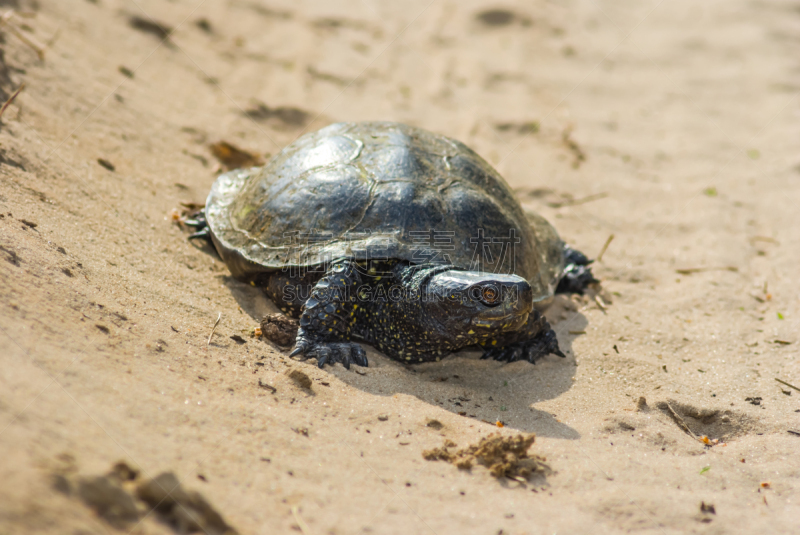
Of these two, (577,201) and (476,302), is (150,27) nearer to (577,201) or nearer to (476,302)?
(577,201)

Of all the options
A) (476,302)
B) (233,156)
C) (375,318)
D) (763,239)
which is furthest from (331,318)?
(763,239)

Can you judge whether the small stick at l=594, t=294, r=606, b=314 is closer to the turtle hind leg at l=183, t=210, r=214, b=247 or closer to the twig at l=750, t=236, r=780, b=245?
the twig at l=750, t=236, r=780, b=245

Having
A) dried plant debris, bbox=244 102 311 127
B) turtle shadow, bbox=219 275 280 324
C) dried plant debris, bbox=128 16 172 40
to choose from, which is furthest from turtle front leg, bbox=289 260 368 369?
dried plant debris, bbox=128 16 172 40

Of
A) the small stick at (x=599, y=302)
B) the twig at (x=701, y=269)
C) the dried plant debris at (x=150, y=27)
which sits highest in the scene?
the dried plant debris at (x=150, y=27)

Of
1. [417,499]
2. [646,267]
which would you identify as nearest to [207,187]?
[417,499]

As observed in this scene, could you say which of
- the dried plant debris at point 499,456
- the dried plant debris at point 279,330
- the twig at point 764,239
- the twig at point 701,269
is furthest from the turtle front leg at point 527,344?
the twig at point 764,239

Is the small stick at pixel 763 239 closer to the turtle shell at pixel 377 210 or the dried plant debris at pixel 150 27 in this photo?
the turtle shell at pixel 377 210
